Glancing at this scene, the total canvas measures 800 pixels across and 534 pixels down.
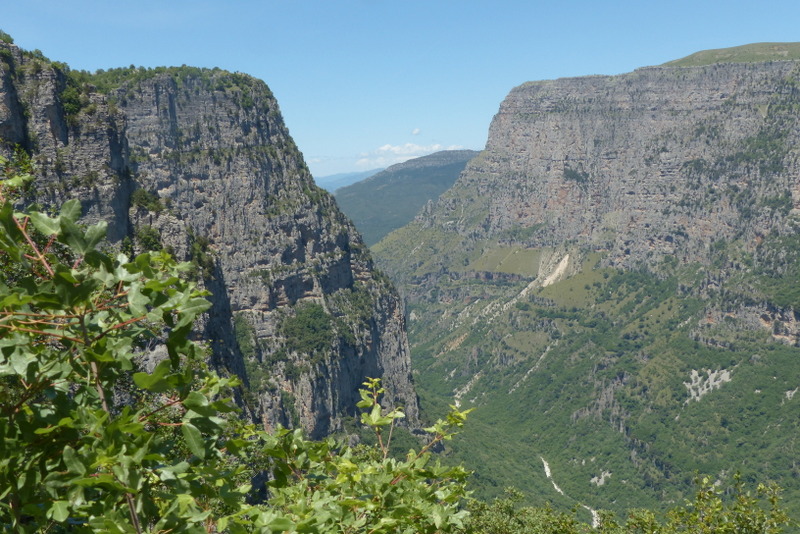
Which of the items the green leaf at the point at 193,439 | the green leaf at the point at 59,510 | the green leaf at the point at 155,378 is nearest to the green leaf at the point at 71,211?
the green leaf at the point at 155,378

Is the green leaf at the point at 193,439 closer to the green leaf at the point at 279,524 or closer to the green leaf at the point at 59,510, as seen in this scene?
the green leaf at the point at 279,524

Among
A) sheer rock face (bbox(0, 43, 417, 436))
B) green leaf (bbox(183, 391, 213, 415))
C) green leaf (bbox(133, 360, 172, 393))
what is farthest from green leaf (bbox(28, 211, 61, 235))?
sheer rock face (bbox(0, 43, 417, 436))

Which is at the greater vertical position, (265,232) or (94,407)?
(94,407)

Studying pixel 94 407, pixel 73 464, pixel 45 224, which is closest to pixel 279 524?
pixel 73 464

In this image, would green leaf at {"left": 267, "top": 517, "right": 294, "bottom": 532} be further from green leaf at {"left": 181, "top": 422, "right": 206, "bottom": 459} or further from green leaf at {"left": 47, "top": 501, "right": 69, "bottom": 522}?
green leaf at {"left": 47, "top": 501, "right": 69, "bottom": 522}

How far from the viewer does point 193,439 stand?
6203 mm

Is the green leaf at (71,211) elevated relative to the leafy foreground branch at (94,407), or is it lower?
elevated

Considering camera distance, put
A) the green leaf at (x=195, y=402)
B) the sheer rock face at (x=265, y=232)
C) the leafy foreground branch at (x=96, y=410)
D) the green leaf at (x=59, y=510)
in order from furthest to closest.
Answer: the sheer rock face at (x=265, y=232), the green leaf at (x=195, y=402), the leafy foreground branch at (x=96, y=410), the green leaf at (x=59, y=510)

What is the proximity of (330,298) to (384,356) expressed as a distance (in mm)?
30502

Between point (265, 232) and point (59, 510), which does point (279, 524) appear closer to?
point (59, 510)

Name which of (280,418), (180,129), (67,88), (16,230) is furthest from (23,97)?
(180,129)

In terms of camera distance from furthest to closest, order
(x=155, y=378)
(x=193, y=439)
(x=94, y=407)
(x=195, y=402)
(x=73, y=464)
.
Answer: (x=94, y=407) < (x=195, y=402) < (x=193, y=439) < (x=73, y=464) < (x=155, y=378)

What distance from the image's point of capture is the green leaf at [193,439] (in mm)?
6195

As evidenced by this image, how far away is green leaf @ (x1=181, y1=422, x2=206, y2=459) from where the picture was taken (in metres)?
6.20
